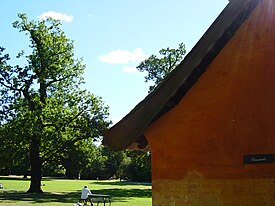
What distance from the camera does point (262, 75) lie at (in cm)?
641

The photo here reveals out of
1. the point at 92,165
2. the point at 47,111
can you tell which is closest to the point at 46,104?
the point at 47,111

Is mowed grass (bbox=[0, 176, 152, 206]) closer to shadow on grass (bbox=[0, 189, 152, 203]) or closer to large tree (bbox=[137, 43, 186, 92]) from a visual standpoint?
shadow on grass (bbox=[0, 189, 152, 203])

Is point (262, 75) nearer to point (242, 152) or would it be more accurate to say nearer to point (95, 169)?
point (242, 152)

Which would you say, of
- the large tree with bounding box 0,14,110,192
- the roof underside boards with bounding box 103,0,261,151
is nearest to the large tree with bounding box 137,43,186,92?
the large tree with bounding box 0,14,110,192

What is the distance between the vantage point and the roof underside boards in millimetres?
6570

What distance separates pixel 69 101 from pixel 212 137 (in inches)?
1399

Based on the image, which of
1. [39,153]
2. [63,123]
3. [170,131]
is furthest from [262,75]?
[39,153]

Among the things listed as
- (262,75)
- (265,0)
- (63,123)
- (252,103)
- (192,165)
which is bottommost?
(192,165)

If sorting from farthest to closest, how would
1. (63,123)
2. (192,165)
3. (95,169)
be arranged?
(95,169) < (63,123) < (192,165)

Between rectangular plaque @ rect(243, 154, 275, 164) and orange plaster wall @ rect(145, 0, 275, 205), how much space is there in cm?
7

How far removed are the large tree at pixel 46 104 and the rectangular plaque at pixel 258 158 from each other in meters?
31.8

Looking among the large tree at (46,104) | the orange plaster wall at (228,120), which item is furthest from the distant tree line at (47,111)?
the orange plaster wall at (228,120)

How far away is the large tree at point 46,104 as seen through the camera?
3728 centimetres

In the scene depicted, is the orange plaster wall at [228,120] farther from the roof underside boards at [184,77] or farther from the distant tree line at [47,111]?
the distant tree line at [47,111]
